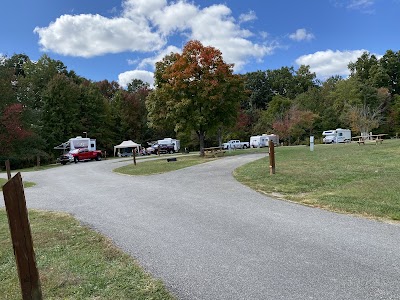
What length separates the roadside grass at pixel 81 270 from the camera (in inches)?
136

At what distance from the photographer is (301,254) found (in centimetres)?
425

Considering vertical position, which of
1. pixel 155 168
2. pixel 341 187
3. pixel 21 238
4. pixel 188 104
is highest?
pixel 188 104

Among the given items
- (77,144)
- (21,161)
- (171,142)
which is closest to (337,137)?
(171,142)

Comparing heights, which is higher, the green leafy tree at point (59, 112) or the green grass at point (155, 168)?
the green leafy tree at point (59, 112)

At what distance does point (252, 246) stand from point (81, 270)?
2.27 meters

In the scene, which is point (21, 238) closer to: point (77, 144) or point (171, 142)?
point (77, 144)

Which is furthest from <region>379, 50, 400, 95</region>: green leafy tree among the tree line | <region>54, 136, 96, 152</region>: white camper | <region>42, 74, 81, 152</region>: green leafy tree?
<region>42, 74, 81, 152</region>: green leafy tree

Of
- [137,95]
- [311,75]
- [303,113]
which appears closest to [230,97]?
[303,113]

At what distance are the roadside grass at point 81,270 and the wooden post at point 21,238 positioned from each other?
50 cm

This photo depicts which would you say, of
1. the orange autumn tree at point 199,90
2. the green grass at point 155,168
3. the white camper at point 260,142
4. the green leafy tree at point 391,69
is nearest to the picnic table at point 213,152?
the orange autumn tree at point 199,90

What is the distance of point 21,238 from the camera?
2.95 meters

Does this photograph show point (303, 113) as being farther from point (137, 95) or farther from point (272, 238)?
point (272, 238)

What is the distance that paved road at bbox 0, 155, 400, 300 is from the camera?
11.1 feet

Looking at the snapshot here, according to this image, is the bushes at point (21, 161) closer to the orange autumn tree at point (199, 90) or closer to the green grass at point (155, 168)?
the orange autumn tree at point (199, 90)
